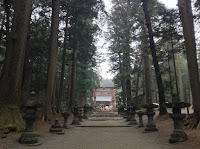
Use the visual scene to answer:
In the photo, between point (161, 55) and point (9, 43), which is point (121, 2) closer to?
point (161, 55)

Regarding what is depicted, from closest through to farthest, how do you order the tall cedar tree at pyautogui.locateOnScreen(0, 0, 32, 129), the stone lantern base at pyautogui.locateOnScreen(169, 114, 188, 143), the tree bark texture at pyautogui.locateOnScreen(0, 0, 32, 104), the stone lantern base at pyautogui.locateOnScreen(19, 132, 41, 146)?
the stone lantern base at pyautogui.locateOnScreen(19, 132, 41, 146) < the stone lantern base at pyautogui.locateOnScreen(169, 114, 188, 143) < the tall cedar tree at pyautogui.locateOnScreen(0, 0, 32, 129) < the tree bark texture at pyautogui.locateOnScreen(0, 0, 32, 104)

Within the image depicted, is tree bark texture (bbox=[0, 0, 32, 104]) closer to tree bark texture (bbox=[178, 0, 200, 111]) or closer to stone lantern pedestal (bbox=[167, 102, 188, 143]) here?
stone lantern pedestal (bbox=[167, 102, 188, 143])

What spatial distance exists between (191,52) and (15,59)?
24.1 ft

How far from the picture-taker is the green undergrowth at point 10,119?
21.3 ft

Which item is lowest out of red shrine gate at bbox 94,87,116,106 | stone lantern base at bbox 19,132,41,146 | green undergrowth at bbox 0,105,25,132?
stone lantern base at bbox 19,132,41,146

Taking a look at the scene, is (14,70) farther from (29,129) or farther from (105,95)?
(105,95)

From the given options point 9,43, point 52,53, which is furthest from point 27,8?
point 52,53

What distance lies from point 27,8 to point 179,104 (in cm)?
760

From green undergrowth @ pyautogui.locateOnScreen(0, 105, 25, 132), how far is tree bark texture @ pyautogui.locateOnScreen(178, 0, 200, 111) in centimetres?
687

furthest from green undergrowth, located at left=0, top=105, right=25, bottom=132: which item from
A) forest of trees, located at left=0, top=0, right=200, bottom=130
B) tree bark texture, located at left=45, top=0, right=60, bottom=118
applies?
tree bark texture, located at left=45, top=0, right=60, bottom=118

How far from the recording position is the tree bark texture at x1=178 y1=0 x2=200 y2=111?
7.20 metres

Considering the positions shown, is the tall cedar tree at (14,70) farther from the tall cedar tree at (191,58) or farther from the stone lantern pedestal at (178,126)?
the tall cedar tree at (191,58)

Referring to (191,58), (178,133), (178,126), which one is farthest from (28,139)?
(191,58)

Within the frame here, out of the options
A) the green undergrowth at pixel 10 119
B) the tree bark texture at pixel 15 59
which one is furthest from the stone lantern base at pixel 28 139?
the tree bark texture at pixel 15 59
